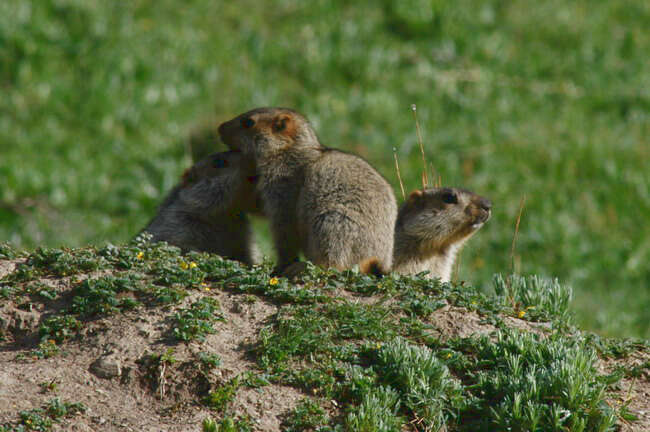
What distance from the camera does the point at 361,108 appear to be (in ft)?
42.1

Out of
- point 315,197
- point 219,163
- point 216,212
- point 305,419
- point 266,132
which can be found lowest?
point 305,419

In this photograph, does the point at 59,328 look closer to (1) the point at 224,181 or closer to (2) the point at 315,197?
(2) the point at 315,197

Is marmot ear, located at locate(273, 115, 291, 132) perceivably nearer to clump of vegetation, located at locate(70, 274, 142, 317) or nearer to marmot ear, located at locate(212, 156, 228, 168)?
marmot ear, located at locate(212, 156, 228, 168)

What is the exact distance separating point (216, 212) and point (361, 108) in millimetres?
6281

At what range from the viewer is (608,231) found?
12.2 meters

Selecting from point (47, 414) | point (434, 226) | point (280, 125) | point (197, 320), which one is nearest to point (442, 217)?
point (434, 226)

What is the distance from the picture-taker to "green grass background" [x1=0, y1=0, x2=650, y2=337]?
37.7 feet

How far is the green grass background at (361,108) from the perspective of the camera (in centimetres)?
1148

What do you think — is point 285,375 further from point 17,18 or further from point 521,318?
point 17,18

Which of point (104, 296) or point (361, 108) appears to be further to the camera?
point (361, 108)

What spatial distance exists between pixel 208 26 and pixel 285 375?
9773mm

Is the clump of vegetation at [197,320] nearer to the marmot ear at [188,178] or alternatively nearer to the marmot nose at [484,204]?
the marmot ear at [188,178]

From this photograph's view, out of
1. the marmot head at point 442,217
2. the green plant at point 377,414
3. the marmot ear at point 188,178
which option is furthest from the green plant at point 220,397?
the marmot head at point 442,217

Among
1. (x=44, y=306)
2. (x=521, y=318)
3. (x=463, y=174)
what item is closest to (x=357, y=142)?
(x=463, y=174)
